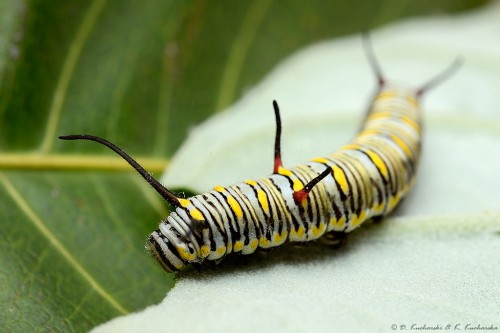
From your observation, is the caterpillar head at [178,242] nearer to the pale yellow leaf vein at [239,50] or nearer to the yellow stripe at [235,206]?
the yellow stripe at [235,206]

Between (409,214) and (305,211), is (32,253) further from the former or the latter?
(409,214)

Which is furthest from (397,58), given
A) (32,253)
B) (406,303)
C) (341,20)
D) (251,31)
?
(32,253)

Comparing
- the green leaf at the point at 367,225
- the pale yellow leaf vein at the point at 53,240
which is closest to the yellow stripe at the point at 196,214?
the green leaf at the point at 367,225

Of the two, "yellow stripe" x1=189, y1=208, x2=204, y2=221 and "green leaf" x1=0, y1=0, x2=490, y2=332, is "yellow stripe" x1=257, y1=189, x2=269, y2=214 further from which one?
"green leaf" x1=0, y1=0, x2=490, y2=332

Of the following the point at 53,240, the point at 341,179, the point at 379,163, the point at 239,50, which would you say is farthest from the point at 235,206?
the point at 239,50

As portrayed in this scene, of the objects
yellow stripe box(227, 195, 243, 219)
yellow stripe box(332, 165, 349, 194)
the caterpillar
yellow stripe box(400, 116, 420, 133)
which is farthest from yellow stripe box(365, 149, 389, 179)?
yellow stripe box(227, 195, 243, 219)

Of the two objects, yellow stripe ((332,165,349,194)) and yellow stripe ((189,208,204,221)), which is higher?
yellow stripe ((189,208,204,221))
